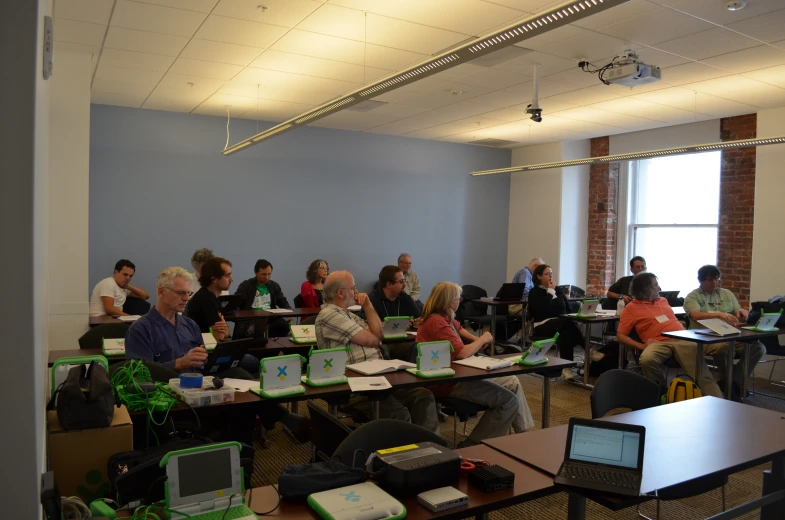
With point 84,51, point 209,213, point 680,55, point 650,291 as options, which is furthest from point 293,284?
point 680,55

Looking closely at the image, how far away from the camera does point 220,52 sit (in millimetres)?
5461

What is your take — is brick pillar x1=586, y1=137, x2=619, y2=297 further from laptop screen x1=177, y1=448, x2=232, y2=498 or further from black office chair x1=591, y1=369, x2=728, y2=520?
laptop screen x1=177, y1=448, x2=232, y2=498

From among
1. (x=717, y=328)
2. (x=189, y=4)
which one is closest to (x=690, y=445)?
(x=717, y=328)

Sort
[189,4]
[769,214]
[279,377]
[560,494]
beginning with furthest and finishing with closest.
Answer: [769,214] → [189,4] → [560,494] → [279,377]

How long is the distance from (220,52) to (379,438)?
13.8 feet

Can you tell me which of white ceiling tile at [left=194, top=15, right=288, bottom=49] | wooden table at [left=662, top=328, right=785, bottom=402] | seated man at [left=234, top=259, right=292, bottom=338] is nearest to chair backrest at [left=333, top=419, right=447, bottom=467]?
white ceiling tile at [left=194, top=15, right=288, bottom=49]

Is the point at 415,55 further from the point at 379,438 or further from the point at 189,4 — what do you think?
the point at 379,438

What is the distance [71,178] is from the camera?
19.8 ft

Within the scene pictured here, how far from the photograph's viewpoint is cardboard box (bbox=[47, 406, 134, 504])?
2.28 metres

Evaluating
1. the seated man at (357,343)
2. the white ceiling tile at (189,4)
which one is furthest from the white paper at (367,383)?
the white ceiling tile at (189,4)

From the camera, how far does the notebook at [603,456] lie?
2.11m

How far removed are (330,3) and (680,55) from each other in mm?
3112

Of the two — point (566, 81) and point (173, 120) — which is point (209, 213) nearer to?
point (173, 120)

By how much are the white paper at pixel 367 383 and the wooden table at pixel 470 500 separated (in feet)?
4.15
